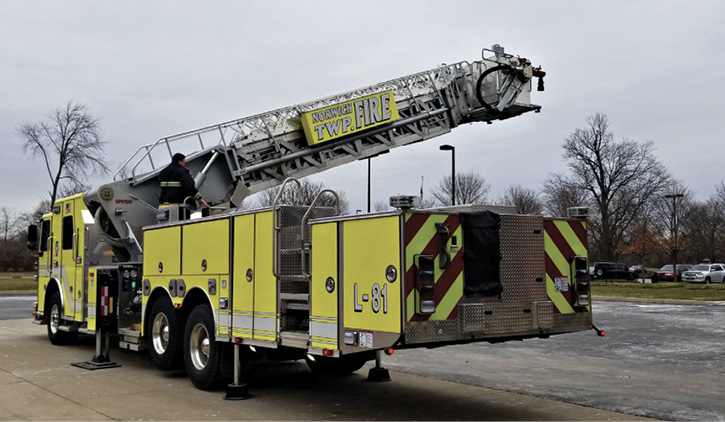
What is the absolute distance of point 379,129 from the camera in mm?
12070

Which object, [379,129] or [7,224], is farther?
[7,224]

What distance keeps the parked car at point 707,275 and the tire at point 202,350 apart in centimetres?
4469

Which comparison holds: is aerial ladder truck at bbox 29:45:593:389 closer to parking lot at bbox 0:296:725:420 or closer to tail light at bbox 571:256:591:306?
tail light at bbox 571:256:591:306

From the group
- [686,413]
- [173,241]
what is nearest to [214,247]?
[173,241]

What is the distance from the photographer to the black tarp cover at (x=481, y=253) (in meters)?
6.68

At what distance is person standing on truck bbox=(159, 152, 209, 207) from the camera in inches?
417

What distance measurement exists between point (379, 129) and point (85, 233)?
17.2 feet

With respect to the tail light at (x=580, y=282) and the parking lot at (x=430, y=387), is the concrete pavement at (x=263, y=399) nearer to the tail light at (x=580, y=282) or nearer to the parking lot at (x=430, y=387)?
the parking lot at (x=430, y=387)

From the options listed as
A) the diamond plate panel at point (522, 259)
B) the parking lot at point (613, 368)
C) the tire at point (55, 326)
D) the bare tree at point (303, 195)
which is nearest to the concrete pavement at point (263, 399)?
the parking lot at point (613, 368)

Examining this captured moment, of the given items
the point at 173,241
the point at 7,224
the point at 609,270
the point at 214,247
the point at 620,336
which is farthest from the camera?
the point at 7,224

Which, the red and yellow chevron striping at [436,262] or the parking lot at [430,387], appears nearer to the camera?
the red and yellow chevron striping at [436,262]

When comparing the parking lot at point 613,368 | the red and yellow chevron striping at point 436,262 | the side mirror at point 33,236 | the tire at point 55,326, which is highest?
the side mirror at point 33,236

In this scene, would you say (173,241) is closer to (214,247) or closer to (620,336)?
(214,247)

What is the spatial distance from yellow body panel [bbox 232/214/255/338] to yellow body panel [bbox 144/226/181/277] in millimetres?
1516
